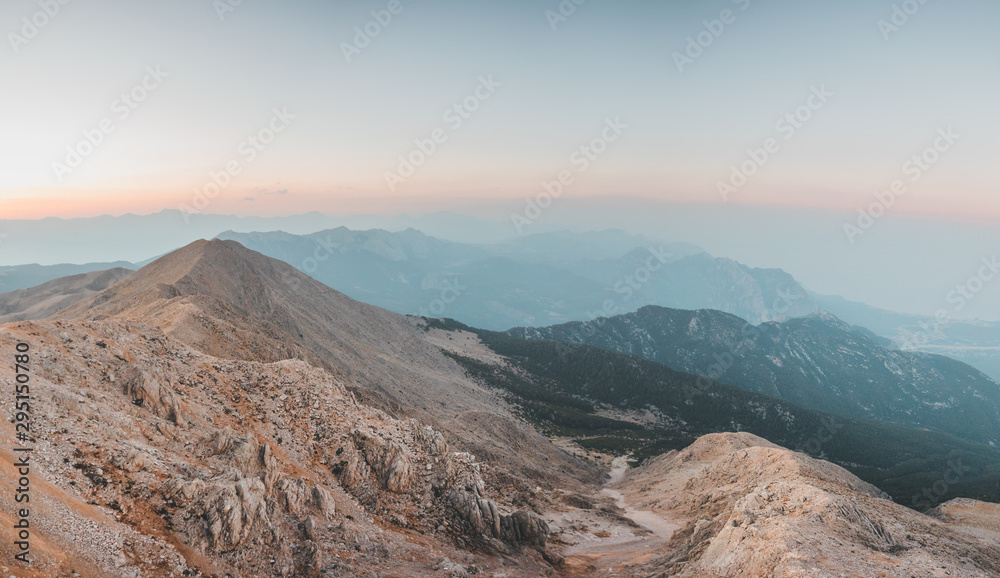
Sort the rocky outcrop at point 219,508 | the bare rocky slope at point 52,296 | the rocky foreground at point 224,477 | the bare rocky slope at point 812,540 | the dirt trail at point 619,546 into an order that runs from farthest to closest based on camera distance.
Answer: the bare rocky slope at point 52,296 → the dirt trail at point 619,546 → the bare rocky slope at point 812,540 → the rocky outcrop at point 219,508 → the rocky foreground at point 224,477

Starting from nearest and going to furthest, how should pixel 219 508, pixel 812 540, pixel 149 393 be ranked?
1. pixel 219 508
2. pixel 812 540
3. pixel 149 393

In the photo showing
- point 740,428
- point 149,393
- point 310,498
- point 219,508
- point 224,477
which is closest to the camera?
point 219,508

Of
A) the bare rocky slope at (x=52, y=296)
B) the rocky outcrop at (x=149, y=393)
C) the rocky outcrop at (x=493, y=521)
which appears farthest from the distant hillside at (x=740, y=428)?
the bare rocky slope at (x=52, y=296)

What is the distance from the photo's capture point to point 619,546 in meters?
49.8

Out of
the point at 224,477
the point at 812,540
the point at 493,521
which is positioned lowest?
the point at 493,521

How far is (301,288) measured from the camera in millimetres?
158125

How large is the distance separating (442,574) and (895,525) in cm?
3692

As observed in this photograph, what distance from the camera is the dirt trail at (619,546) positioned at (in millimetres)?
42844

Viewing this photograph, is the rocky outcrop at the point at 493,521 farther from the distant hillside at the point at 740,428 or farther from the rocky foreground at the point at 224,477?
the distant hillside at the point at 740,428

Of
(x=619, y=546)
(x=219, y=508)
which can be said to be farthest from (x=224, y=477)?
(x=619, y=546)

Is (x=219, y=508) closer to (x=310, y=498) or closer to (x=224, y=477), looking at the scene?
(x=224, y=477)

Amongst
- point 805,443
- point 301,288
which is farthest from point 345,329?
point 805,443

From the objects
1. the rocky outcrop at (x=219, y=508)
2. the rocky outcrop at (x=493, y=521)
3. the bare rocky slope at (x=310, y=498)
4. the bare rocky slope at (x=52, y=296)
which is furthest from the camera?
the bare rocky slope at (x=52, y=296)

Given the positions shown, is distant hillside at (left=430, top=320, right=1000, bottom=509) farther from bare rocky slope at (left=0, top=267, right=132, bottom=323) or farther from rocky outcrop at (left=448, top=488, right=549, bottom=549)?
bare rocky slope at (left=0, top=267, right=132, bottom=323)
